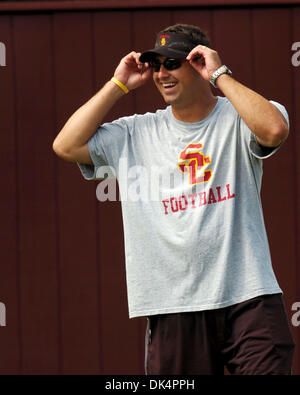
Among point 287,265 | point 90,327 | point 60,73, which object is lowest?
point 90,327

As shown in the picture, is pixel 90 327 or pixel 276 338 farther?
pixel 90 327

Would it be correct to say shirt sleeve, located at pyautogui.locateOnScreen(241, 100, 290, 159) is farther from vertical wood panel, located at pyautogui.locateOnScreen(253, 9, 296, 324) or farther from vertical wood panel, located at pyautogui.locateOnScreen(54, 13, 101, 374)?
vertical wood panel, located at pyautogui.locateOnScreen(54, 13, 101, 374)

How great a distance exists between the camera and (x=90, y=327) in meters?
4.56

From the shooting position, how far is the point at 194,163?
9.32 feet

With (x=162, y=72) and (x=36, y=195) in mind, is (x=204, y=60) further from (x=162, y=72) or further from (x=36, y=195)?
(x=36, y=195)

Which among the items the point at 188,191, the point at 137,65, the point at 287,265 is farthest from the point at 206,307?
→ the point at 287,265

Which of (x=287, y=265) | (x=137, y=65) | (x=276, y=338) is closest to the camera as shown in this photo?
(x=276, y=338)

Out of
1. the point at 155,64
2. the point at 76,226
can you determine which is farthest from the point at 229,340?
the point at 76,226

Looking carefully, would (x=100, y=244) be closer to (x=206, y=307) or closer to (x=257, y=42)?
(x=257, y=42)

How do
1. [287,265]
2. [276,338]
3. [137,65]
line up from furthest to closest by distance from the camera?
[287,265] → [137,65] → [276,338]

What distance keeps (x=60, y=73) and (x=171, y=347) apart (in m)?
2.25

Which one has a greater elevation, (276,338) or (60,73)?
(60,73)

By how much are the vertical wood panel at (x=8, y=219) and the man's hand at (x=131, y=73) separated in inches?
64.6

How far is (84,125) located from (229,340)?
94 centimetres
